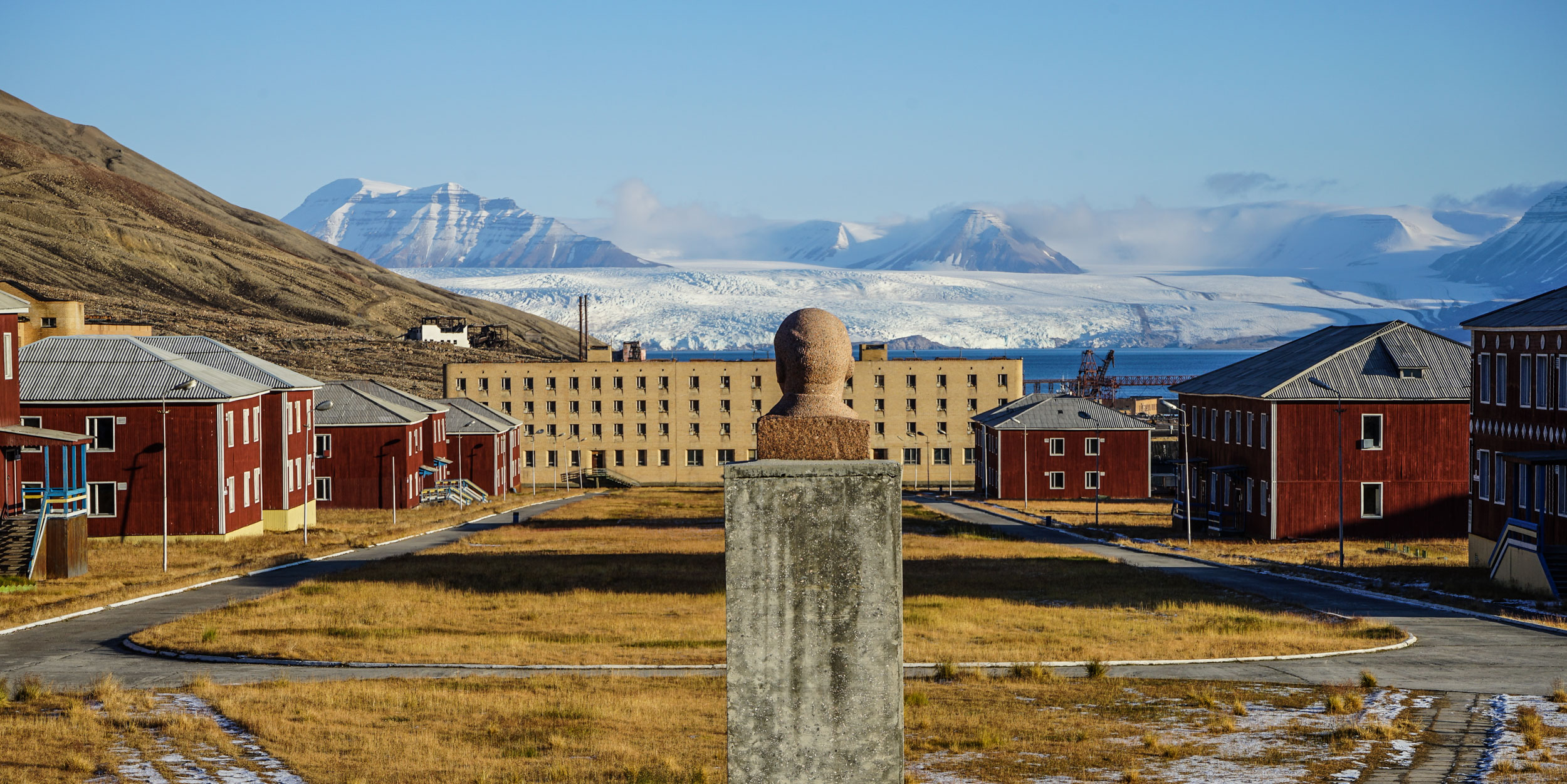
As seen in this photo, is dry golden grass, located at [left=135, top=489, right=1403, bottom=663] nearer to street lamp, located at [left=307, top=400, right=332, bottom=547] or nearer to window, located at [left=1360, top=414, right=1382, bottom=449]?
street lamp, located at [left=307, top=400, right=332, bottom=547]

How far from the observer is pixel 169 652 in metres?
27.2

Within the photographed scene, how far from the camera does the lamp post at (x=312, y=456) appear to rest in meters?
57.9

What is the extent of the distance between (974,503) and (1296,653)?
242ft

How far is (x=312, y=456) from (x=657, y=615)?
42304mm

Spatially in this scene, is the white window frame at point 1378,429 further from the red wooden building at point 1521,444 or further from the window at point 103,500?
the window at point 103,500

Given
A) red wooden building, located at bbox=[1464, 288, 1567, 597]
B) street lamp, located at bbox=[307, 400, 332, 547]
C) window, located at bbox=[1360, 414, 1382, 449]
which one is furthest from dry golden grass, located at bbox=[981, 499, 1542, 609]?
street lamp, located at bbox=[307, 400, 332, 547]

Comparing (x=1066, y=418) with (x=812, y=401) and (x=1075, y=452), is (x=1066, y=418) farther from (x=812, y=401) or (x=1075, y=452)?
(x=812, y=401)

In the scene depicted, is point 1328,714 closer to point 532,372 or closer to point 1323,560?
point 1323,560

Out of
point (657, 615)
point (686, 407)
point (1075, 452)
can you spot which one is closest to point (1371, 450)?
point (1075, 452)

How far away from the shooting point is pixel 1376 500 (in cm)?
6331

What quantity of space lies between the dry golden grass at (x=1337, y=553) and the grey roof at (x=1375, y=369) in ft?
22.2

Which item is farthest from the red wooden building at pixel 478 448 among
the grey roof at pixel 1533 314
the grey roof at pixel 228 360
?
the grey roof at pixel 1533 314

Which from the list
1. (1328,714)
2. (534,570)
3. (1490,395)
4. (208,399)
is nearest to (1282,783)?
(1328,714)

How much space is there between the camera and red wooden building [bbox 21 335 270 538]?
54.0 meters
